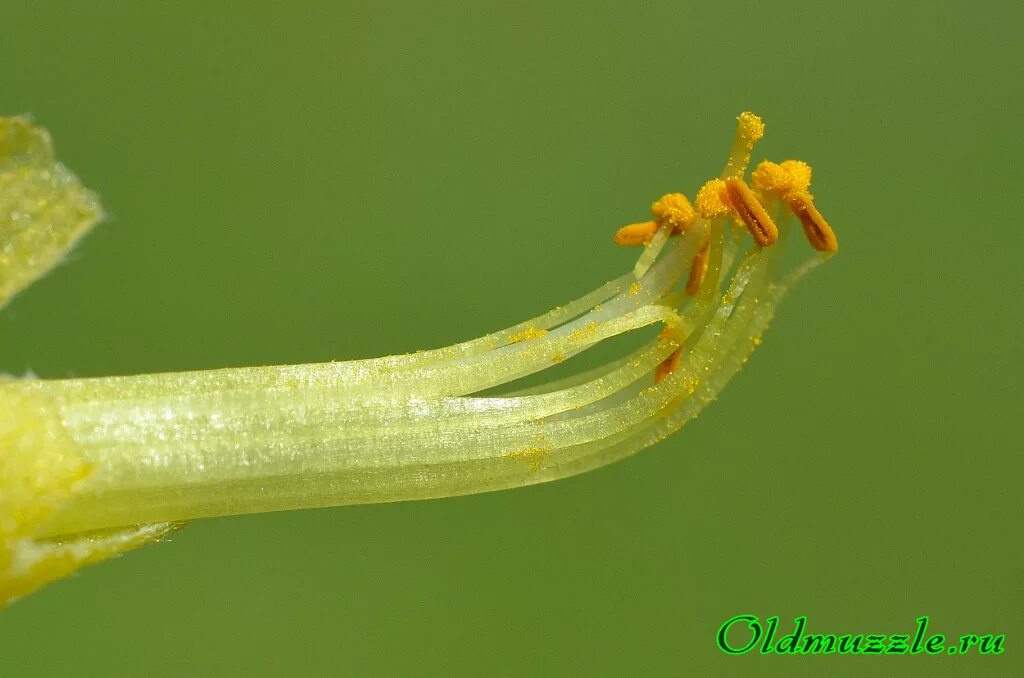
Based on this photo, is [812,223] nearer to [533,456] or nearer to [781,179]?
[781,179]

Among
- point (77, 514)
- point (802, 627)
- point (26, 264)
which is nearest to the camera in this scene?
point (77, 514)

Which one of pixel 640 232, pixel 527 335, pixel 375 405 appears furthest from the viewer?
pixel 640 232

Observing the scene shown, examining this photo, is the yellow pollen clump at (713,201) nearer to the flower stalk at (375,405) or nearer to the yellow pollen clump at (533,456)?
the flower stalk at (375,405)

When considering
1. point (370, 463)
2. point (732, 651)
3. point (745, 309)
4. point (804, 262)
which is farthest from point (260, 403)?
point (732, 651)

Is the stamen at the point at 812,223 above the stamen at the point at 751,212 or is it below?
above

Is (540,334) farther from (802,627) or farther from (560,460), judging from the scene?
(802,627)

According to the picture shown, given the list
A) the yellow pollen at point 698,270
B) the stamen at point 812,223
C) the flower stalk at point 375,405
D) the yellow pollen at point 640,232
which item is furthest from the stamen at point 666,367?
the stamen at point 812,223

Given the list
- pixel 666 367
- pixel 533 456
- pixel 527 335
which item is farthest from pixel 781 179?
pixel 533 456
